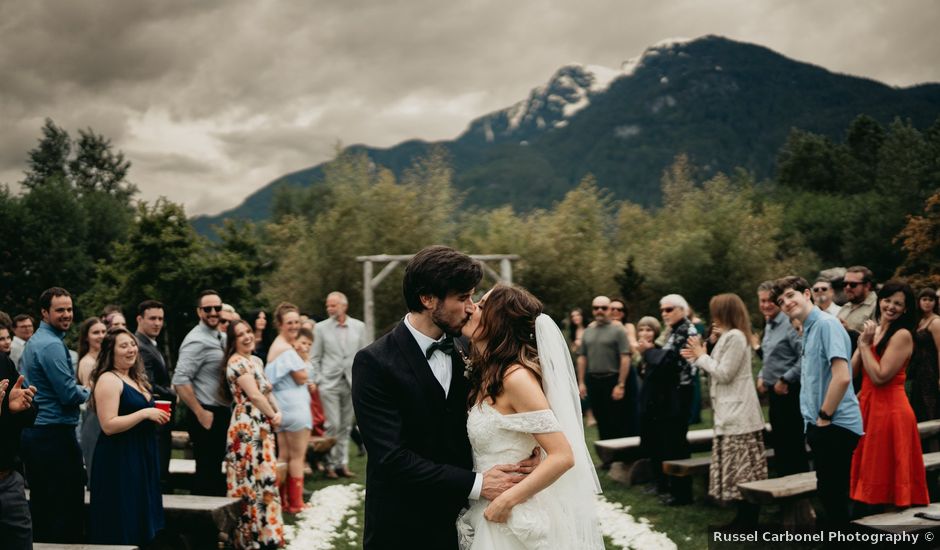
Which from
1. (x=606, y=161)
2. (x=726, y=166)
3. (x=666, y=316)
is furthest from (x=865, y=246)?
(x=606, y=161)

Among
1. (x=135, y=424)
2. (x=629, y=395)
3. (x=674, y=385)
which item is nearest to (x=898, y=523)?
(x=674, y=385)

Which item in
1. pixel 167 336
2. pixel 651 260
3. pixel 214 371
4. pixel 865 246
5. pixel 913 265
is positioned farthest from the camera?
pixel 865 246

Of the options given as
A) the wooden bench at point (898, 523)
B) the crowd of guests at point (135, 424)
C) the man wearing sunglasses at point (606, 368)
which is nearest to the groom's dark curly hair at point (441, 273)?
the crowd of guests at point (135, 424)

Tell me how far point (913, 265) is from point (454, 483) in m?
28.4

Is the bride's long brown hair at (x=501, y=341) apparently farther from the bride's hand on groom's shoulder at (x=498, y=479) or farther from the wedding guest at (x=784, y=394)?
the wedding guest at (x=784, y=394)

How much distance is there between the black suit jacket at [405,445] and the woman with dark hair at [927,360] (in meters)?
5.94

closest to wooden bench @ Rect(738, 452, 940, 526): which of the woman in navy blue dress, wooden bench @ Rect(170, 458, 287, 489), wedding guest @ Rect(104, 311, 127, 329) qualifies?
wooden bench @ Rect(170, 458, 287, 489)

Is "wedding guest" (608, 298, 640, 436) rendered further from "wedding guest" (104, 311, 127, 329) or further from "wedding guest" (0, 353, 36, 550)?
"wedding guest" (0, 353, 36, 550)

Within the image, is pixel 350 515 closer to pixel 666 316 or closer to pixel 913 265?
pixel 666 316

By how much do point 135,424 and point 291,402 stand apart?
2.23 m

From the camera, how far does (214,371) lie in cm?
645

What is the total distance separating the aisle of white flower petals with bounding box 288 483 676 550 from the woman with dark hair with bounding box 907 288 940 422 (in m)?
3.26

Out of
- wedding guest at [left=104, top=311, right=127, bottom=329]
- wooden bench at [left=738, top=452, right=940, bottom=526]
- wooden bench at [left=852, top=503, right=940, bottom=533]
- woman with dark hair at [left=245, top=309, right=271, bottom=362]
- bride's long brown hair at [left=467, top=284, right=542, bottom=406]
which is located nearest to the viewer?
bride's long brown hair at [left=467, top=284, right=542, bottom=406]

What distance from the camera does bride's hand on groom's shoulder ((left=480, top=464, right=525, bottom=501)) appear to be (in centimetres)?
280
